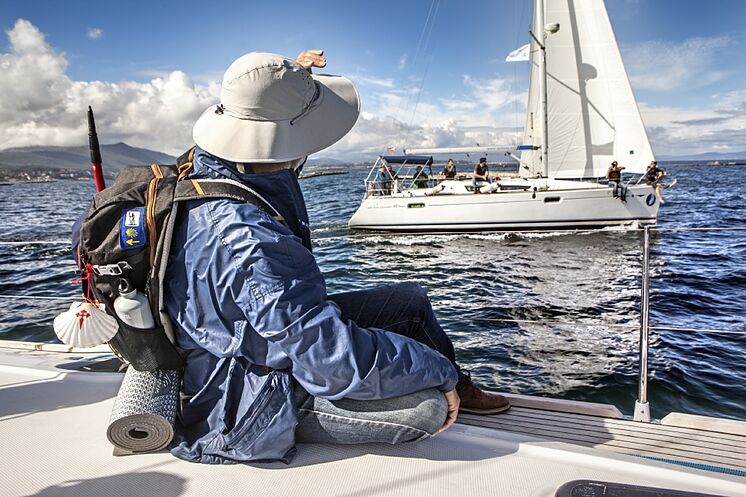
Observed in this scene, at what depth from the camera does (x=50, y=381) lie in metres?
2.16

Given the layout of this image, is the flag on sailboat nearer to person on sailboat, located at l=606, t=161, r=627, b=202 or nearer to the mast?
the mast

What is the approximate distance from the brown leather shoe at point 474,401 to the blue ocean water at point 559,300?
2.47 feet

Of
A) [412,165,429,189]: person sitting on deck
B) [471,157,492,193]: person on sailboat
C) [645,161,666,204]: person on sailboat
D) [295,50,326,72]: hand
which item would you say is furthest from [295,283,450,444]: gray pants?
[645,161,666,204]: person on sailboat

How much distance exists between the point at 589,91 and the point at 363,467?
60.0 feet

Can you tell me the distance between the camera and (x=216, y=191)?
51.3 inches

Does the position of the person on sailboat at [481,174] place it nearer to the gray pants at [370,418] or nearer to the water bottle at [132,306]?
the gray pants at [370,418]

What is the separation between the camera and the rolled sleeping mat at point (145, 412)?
1.46m

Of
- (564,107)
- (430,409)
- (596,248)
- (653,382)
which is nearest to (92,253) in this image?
(430,409)

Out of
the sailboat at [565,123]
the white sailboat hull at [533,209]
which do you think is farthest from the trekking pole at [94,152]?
the sailboat at [565,123]

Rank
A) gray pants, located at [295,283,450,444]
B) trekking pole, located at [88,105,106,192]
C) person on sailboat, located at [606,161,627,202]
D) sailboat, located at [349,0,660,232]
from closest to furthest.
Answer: gray pants, located at [295,283,450,444] < trekking pole, located at [88,105,106,192] < person on sailboat, located at [606,161,627,202] < sailboat, located at [349,0,660,232]

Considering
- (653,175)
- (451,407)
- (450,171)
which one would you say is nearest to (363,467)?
(451,407)

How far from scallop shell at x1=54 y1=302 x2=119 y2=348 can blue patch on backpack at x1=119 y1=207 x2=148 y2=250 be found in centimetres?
25


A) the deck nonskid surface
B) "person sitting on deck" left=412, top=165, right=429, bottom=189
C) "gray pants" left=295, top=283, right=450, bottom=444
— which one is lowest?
the deck nonskid surface

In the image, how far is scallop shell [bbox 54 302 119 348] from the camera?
1.34m
